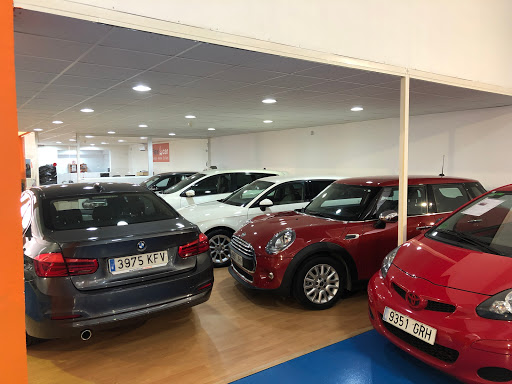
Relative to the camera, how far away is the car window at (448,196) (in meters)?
4.31

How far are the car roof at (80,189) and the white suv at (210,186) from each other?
3025mm

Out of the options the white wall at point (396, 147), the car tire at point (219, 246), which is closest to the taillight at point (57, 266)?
the car tire at point (219, 246)

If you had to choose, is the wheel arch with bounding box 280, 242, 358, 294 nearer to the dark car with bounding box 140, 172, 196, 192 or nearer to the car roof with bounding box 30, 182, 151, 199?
the car roof with bounding box 30, 182, 151, 199

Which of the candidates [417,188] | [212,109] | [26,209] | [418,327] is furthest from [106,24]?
[212,109]

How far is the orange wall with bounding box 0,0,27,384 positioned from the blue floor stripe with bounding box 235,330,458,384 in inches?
56.4

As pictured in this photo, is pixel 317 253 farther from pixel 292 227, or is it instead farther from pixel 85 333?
pixel 85 333

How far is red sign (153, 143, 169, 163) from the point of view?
1889 cm

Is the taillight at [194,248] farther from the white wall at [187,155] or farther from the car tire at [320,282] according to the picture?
the white wall at [187,155]

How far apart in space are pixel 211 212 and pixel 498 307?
388 cm

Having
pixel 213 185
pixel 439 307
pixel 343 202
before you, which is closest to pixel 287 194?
pixel 343 202

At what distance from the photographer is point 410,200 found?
426cm

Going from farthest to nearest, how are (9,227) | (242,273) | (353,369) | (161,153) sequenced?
(161,153) < (242,273) < (353,369) < (9,227)

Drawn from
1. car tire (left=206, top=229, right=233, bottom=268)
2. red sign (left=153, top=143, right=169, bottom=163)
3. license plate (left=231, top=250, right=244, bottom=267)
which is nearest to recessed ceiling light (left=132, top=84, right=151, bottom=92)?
car tire (left=206, top=229, right=233, bottom=268)

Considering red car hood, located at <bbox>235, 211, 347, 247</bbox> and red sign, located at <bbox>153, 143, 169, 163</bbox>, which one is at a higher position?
red sign, located at <bbox>153, 143, 169, 163</bbox>
